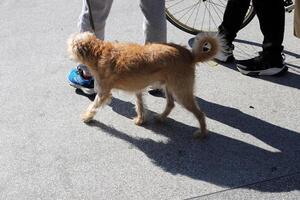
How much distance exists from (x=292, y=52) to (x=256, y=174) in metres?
1.96

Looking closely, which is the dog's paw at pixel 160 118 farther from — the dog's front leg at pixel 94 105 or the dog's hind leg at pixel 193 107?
the dog's front leg at pixel 94 105

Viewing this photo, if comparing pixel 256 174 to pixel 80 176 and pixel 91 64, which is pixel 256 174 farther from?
pixel 91 64

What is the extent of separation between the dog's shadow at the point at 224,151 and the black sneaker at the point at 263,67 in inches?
24.8

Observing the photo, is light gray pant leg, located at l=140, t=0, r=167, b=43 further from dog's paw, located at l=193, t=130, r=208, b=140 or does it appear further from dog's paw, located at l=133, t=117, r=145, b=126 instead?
dog's paw, located at l=193, t=130, r=208, b=140

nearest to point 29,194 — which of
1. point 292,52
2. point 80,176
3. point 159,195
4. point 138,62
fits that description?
point 80,176

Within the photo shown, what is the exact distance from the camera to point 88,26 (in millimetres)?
3932

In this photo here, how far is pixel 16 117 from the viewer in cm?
392

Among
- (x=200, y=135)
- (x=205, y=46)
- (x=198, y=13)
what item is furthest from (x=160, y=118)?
(x=198, y=13)

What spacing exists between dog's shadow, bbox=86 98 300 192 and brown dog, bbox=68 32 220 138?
0.61 ft

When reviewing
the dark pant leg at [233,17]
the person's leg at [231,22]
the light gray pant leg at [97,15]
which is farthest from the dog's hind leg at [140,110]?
the dark pant leg at [233,17]

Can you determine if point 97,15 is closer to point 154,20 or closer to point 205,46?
point 154,20

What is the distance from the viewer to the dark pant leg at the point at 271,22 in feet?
13.6

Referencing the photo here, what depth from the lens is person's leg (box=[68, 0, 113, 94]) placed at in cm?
383

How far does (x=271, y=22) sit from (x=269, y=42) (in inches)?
7.8
